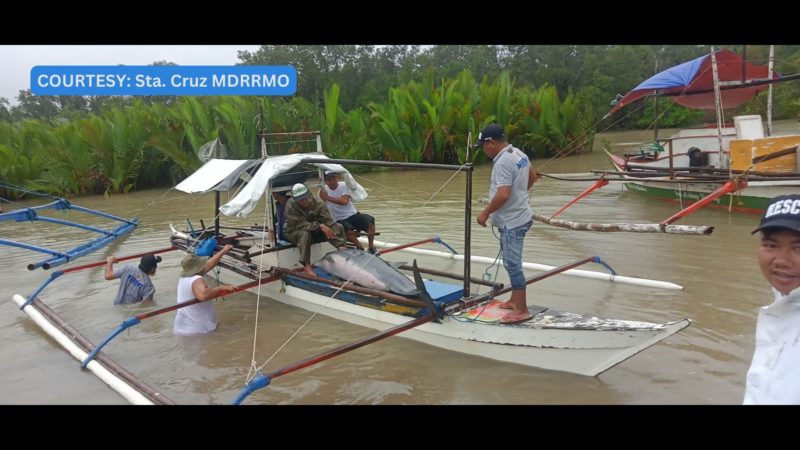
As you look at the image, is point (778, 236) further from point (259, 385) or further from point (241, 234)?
point (241, 234)

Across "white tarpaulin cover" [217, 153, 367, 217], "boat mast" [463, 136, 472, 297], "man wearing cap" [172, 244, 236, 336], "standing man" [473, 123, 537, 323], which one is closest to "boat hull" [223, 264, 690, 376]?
"standing man" [473, 123, 537, 323]

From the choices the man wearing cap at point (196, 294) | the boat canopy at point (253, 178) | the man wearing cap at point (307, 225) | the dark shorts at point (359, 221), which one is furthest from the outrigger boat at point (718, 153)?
the man wearing cap at point (196, 294)

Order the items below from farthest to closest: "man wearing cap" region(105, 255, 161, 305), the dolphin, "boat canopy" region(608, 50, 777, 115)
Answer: "boat canopy" region(608, 50, 777, 115)
"man wearing cap" region(105, 255, 161, 305)
the dolphin

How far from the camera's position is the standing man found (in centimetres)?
455

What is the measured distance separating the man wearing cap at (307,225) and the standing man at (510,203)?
234cm

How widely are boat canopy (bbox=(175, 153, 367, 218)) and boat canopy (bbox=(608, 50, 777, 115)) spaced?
7884mm

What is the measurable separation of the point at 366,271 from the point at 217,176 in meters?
2.27

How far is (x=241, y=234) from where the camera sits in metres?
8.38

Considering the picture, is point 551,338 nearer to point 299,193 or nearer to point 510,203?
point 510,203

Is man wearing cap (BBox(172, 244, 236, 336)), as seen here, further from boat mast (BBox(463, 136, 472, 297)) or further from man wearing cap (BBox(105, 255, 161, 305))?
boat mast (BBox(463, 136, 472, 297))

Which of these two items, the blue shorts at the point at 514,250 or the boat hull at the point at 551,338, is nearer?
the boat hull at the point at 551,338

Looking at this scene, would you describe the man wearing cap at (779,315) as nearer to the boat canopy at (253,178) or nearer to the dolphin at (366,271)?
the dolphin at (366,271)

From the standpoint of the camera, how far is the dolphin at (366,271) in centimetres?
549

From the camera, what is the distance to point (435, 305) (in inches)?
194
